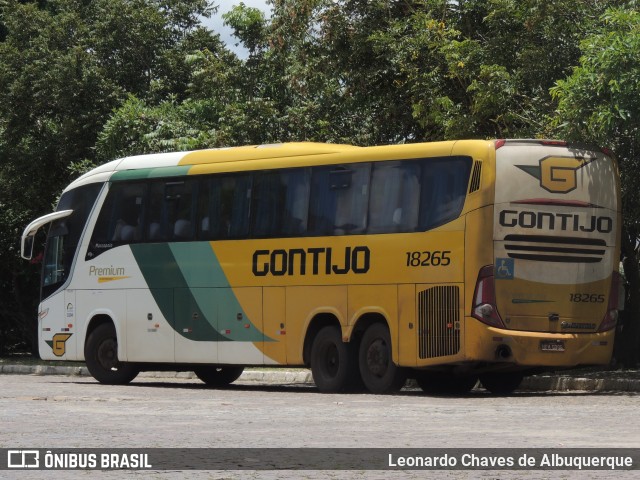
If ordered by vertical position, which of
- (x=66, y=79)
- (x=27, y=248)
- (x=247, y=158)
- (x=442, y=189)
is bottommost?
(x=27, y=248)

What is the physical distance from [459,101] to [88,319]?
792 cm

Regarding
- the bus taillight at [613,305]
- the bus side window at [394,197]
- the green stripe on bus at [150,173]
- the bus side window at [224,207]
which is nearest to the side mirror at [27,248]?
the green stripe on bus at [150,173]

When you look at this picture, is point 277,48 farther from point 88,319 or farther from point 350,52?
point 88,319

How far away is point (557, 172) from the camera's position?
64.5 ft

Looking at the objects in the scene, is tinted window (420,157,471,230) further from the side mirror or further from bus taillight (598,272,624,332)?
the side mirror

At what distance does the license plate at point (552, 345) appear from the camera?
19406 mm

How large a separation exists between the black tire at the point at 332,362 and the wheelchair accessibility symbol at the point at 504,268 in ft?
9.02

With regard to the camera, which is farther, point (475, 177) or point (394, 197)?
point (394, 197)

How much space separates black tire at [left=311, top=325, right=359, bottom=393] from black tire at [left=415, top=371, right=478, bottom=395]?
156 centimetres

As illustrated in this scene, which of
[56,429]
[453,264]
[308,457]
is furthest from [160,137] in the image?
[308,457]

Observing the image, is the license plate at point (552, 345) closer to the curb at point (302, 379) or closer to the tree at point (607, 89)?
the curb at point (302, 379)

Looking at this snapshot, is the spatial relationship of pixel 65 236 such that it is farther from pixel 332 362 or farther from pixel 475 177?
pixel 475 177

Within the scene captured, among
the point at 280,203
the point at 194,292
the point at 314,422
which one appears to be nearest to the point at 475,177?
the point at 280,203

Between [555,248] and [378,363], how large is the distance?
300cm
